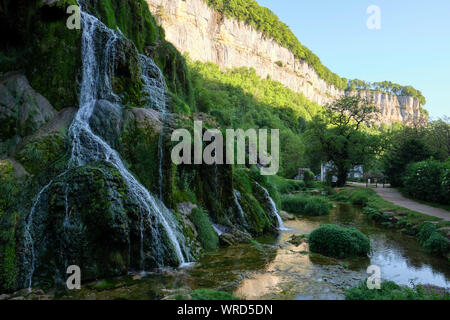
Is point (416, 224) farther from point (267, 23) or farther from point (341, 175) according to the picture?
point (267, 23)

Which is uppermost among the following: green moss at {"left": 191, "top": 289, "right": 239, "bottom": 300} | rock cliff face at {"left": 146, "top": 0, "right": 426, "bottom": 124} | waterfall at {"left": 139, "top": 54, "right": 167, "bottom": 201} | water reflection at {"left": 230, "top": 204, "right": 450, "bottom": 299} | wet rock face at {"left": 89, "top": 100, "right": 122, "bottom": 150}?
rock cliff face at {"left": 146, "top": 0, "right": 426, "bottom": 124}

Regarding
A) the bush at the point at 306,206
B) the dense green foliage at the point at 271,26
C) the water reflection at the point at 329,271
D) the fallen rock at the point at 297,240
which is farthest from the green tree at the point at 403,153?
the dense green foliage at the point at 271,26

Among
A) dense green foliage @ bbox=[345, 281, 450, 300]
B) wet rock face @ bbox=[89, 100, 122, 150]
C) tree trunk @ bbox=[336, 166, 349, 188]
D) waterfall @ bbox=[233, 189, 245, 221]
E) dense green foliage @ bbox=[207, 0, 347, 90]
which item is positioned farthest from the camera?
dense green foliage @ bbox=[207, 0, 347, 90]

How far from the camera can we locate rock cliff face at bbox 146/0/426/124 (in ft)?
249

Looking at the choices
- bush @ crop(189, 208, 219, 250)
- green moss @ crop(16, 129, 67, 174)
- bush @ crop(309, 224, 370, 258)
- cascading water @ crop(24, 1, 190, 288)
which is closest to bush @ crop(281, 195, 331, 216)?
bush @ crop(309, 224, 370, 258)

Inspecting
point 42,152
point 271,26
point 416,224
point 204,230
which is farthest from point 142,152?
point 271,26

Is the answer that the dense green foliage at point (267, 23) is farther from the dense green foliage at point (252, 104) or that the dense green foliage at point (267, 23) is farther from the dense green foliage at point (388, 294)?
the dense green foliage at point (388, 294)

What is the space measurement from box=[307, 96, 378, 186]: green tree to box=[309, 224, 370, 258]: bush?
25.9 metres

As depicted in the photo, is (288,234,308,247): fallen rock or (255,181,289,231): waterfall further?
(255,181,289,231): waterfall

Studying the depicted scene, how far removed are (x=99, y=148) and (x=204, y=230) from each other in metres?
4.69

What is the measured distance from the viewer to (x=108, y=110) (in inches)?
443

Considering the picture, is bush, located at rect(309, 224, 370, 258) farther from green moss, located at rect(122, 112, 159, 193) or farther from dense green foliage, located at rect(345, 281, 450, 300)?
green moss, located at rect(122, 112, 159, 193)

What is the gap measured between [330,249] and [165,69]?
1594cm
